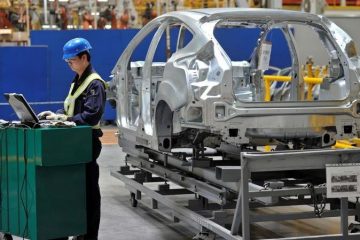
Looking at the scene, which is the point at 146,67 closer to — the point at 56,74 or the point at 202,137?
the point at 202,137

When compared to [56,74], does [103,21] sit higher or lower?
higher

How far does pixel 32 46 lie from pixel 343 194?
11.9 meters

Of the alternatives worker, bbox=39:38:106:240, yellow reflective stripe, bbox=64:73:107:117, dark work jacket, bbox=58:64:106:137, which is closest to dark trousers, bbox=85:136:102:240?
worker, bbox=39:38:106:240

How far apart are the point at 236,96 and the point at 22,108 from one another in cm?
189

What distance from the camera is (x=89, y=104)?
18.6 feet

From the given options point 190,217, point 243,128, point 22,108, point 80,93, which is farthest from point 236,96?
point 22,108

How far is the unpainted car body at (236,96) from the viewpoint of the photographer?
18.4 feet

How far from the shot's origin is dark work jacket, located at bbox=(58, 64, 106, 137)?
18.3 feet

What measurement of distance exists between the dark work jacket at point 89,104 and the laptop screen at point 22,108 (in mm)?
423

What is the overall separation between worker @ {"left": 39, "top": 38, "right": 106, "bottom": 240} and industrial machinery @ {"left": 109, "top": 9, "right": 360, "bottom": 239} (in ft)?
2.40

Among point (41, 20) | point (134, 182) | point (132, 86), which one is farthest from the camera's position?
point (41, 20)

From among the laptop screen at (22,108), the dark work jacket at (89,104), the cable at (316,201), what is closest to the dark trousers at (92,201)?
the dark work jacket at (89,104)

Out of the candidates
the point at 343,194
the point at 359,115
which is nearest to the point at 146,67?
the point at 359,115

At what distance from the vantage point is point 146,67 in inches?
270
